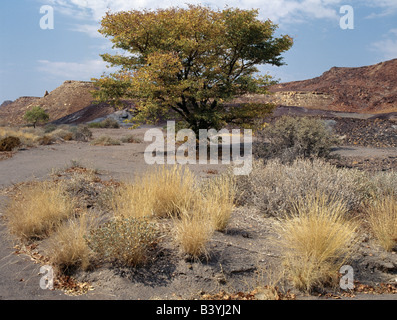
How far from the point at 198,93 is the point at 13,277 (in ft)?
37.4

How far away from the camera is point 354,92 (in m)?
54.7

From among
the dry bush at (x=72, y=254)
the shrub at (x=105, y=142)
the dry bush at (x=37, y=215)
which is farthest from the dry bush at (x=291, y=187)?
the shrub at (x=105, y=142)

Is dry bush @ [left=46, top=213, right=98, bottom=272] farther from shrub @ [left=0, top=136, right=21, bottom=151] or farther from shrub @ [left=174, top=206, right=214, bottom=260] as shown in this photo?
shrub @ [left=0, top=136, right=21, bottom=151]

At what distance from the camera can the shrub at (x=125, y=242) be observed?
14.1ft

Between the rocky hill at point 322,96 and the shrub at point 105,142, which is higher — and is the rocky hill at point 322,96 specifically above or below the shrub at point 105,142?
above

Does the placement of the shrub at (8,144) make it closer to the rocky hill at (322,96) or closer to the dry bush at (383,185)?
the dry bush at (383,185)

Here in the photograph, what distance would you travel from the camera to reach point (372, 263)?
4.64 m

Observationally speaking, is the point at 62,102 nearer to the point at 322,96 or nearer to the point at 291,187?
the point at 322,96

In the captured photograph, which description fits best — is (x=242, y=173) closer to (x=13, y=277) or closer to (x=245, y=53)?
(x=13, y=277)

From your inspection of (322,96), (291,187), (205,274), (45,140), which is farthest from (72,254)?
(322,96)

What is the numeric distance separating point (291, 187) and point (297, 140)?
6.24 metres

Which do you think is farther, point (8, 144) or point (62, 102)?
point (62, 102)

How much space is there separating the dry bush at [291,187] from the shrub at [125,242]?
89.3 inches

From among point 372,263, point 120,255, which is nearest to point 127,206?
point 120,255
